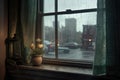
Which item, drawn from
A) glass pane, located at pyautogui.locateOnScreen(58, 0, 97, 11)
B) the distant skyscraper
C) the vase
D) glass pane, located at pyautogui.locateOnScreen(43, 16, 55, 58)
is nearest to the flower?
the vase

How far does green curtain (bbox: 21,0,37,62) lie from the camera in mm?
2902

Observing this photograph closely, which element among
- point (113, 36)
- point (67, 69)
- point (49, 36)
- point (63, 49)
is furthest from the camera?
point (49, 36)

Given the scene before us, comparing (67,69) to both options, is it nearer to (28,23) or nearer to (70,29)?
(70,29)

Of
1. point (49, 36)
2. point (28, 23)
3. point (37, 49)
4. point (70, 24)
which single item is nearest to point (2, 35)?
point (28, 23)

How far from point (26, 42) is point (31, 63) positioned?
349 millimetres

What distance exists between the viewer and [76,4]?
2797 millimetres

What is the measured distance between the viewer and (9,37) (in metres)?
3.03

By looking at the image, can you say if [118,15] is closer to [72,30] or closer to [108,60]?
[108,60]

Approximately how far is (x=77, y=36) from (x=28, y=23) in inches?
32.4

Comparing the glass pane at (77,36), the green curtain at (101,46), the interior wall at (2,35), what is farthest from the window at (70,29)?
the interior wall at (2,35)

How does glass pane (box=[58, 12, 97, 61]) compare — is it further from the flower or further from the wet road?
the flower

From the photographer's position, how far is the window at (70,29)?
2.67 metres

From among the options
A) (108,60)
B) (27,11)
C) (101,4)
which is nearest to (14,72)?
(27,11)

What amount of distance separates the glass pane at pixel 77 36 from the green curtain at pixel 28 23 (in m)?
0.43
